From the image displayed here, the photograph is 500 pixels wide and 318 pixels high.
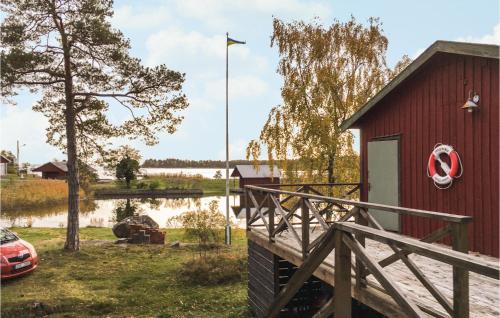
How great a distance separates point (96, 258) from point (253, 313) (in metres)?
7.41

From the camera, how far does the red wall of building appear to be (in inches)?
269

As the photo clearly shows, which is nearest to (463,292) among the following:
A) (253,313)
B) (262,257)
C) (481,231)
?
(481,231)

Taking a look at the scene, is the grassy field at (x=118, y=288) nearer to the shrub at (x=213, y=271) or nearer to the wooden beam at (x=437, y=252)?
→ the shrub at (x=213, y=271)

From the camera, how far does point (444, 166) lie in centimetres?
784

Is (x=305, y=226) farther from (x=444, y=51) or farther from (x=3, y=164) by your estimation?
(x=3, y=164)

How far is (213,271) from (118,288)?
9.38 ft

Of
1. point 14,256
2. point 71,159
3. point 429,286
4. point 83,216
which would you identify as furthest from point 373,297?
point 83,216

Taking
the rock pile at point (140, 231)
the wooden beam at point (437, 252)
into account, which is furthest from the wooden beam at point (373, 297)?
the rock pile at point (140, 231)

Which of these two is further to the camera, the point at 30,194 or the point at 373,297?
the point at 30,194

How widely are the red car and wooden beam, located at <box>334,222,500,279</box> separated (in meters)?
10.8

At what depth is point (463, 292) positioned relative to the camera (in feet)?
11.0

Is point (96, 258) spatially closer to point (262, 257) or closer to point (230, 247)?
point (230, 247)

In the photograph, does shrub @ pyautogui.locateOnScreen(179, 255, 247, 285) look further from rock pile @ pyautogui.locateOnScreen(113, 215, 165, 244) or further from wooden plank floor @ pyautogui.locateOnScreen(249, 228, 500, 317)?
rock pile @ pyautogui.locateOnScreen(113, 215, 165, 244)

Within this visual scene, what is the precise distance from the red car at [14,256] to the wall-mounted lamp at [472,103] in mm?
11901
